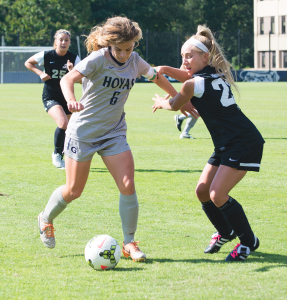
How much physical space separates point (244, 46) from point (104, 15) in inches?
673

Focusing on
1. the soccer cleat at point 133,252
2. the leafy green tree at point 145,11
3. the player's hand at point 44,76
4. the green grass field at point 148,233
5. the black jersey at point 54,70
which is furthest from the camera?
the leafy green tree at point 145,11

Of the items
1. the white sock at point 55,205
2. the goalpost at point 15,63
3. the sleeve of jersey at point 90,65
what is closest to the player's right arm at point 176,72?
the sleeve of jersey at point 90,65

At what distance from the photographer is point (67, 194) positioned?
4.55 m

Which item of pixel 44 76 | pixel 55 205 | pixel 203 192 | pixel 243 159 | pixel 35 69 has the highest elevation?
pixel 35 69

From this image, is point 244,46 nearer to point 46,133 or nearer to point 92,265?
point 46,133

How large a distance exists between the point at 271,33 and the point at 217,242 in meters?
60.9

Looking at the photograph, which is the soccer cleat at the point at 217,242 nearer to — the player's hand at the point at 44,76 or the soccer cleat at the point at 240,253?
the soccer cleat at the point at 240,253

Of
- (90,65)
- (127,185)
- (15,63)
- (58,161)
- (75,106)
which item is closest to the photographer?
(75,106)

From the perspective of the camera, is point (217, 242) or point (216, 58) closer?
point (216, 58)

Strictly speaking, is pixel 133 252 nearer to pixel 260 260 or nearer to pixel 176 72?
pixel 260 260

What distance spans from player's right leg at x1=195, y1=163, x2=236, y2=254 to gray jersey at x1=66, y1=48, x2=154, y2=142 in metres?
0.86

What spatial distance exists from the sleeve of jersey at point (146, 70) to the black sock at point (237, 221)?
1.38 metres

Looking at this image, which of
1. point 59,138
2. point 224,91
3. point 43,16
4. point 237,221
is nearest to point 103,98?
point 224,91

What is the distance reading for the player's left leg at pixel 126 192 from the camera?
14.5 ft
